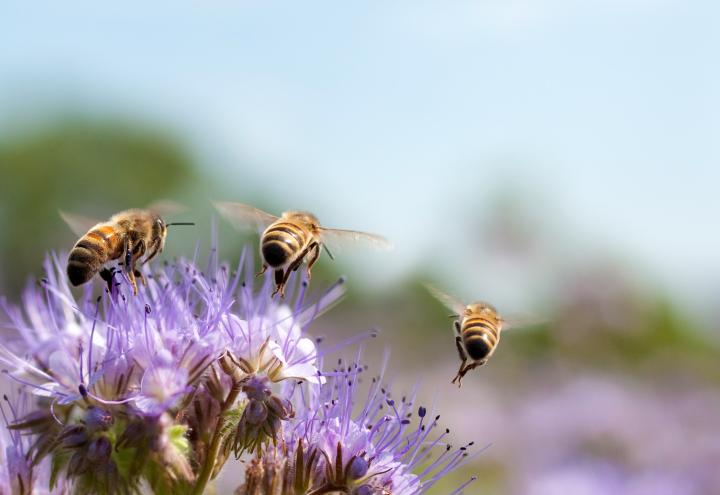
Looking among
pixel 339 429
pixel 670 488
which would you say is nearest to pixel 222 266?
pixel 339 429

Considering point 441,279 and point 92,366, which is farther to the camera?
point 441,279

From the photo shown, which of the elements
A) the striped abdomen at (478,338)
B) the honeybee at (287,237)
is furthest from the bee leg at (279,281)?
the striped abdomen at (478,338)

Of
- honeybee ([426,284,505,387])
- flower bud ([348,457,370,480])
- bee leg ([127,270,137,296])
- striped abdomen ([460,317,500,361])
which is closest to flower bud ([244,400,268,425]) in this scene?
flower bud ([348,457,370,480])

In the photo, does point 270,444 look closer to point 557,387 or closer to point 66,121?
point 557,387

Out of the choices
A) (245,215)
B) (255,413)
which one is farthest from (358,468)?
(245,215)

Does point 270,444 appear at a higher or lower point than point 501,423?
lower

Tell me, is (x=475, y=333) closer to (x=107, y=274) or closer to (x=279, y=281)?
(x=279, y=281)
